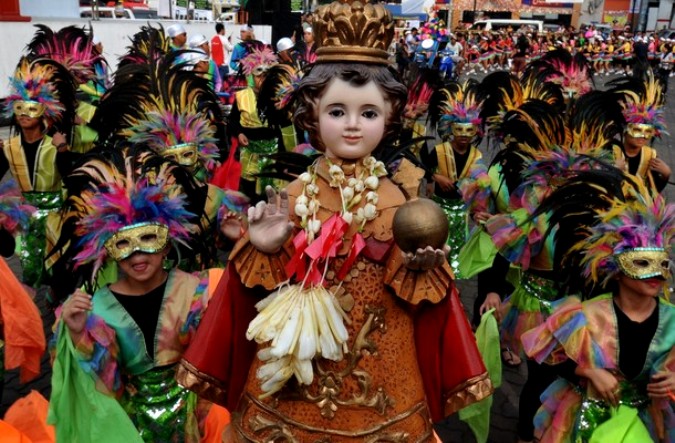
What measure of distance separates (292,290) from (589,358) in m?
1.58

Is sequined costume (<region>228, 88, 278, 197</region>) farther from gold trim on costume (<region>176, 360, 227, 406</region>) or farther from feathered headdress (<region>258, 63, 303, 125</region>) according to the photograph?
gold trim on costume (<region>176, 360, 227, 406</region>)

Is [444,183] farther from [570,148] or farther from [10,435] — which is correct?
[10,435]

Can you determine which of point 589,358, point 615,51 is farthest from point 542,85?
point 615,51

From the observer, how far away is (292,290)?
96.1 inches

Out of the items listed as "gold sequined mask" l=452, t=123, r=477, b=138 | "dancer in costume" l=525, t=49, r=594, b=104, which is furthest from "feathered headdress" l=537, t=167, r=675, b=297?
"dancer in costume" l=525, t=49, r=594, b=104

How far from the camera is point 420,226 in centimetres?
224

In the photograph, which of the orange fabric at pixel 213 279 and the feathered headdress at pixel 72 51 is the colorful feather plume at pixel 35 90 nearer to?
the feathered headdress at pixel 72 51

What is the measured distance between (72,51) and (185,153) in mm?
4032

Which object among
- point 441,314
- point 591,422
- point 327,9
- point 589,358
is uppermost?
point 327,9

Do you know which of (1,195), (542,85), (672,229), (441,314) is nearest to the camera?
(441,314)

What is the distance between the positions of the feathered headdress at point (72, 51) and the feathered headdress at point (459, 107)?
12.8 ft

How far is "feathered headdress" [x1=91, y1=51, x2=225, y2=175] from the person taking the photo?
5117 mm

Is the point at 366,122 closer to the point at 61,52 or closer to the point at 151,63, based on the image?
the point at 151,63

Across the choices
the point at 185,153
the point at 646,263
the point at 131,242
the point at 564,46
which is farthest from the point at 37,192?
the point at 564,46
